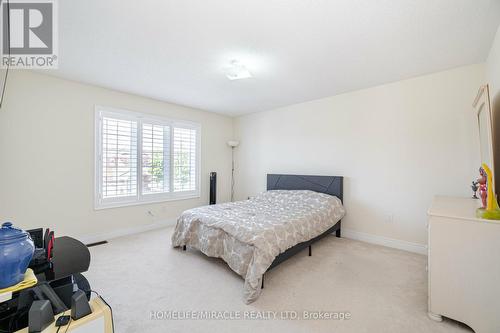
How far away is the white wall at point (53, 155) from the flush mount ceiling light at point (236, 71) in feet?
6.95

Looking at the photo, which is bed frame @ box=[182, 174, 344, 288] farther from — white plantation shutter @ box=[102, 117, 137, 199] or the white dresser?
white plantation shutter @ box=[102, 117, 137, 199]

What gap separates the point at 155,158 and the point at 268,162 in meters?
2.37

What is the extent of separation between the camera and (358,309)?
187 cm

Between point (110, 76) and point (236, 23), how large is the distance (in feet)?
7.30

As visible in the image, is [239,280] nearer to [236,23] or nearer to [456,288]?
[456,288]

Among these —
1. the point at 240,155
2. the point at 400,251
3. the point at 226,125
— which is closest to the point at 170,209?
the point at 240,155

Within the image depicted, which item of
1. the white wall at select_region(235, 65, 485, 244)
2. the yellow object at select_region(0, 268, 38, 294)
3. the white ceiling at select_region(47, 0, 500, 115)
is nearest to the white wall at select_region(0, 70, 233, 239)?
the white ceiling at select_region(47, 0, 500, 115)

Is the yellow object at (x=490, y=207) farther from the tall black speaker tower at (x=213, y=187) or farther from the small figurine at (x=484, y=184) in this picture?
the tall black speaker tower at (x=213, y=187)

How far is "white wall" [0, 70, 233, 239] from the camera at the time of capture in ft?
9.21

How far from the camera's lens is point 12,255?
76 cm

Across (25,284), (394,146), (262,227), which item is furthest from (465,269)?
(25,284)

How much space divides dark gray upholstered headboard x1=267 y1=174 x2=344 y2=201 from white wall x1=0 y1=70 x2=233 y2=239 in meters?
2.66
